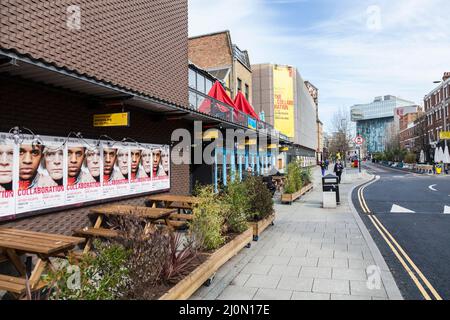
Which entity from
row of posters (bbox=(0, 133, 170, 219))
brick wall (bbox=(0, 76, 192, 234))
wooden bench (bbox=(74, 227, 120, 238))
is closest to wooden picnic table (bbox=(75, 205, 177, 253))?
wooden bench (bbox=(74, 227, 120, 238))

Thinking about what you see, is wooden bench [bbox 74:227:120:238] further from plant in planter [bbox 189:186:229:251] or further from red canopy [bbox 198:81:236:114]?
red canopy [bbox 198:81:236:114]

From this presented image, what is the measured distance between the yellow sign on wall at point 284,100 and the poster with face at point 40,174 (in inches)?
1632

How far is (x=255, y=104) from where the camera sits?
151 feet

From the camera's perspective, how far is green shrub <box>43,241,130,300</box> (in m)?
2.98

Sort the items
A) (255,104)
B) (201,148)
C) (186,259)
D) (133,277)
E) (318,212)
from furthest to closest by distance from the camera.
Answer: (255,104) → (201,148) → (318,212) → (186,259) → (133,277)

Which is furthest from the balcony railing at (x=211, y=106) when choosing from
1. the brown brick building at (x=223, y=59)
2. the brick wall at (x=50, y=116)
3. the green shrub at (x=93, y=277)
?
the green shrub at (x=93, y=277)

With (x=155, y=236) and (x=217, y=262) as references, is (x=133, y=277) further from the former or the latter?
(x=217, y=262)

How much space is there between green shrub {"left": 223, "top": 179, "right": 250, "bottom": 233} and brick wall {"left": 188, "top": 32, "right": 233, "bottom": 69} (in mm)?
17628

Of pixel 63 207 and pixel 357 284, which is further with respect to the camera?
pixel 63 207

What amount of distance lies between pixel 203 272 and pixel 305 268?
205cm

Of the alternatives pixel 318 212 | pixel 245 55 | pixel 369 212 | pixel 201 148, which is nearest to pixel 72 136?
pixel 201 148

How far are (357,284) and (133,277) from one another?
333 cm

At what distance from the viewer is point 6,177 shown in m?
5.12

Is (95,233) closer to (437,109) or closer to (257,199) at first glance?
(257,199)
